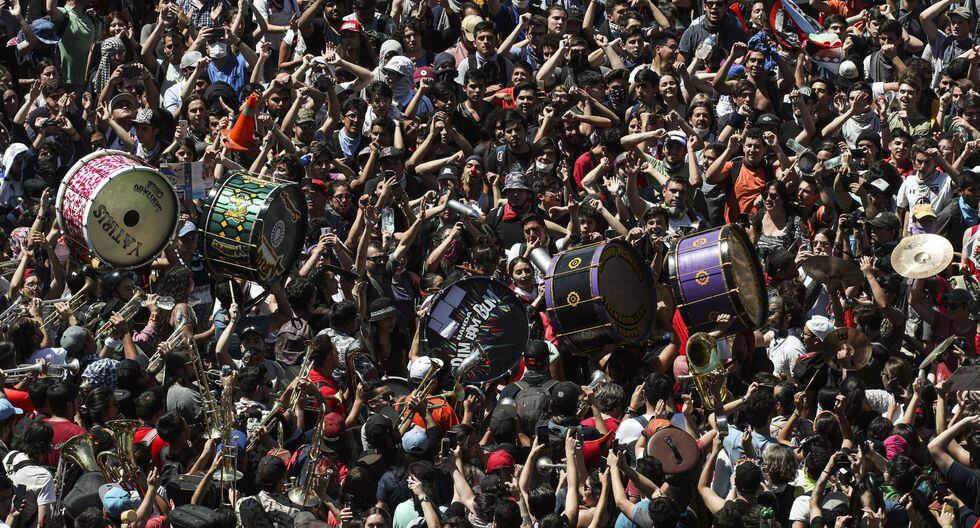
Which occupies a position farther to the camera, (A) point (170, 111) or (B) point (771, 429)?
(A) point (170, 111)

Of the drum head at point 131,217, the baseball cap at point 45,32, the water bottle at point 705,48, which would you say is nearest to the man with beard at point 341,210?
the drum head at point 131,217

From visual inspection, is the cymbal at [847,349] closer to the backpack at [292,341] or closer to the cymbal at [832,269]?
the cymbal at [832,269]

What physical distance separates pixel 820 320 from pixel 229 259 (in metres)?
3.92

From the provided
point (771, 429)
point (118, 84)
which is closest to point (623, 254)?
point (771, 429)

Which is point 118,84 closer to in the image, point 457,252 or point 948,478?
point 457,252

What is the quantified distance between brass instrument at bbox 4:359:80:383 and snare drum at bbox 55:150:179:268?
1252 millimetres

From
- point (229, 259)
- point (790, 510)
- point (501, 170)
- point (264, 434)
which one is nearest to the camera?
point (790, 510)

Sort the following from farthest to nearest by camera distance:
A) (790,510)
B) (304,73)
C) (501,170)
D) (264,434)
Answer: (304,73)
(501,170)
(264,434)
(790,510)

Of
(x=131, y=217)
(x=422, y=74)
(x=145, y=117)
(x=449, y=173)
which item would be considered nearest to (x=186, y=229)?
(x=131, y=217)

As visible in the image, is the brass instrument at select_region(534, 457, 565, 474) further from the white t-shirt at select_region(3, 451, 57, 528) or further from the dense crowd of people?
the white t-shirt at select_region(3, 451, 57, 528)

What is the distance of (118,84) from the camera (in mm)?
17500

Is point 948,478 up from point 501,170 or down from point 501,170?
up

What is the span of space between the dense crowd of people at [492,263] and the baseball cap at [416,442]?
65mm

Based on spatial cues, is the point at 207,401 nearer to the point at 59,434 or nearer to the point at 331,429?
the point at 331,429
